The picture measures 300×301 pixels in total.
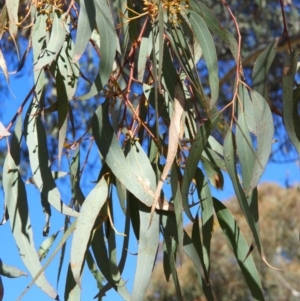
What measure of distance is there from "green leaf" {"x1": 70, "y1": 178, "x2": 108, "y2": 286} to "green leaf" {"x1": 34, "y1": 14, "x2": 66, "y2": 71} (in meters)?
0.24

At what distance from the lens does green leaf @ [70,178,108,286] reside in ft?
4.31

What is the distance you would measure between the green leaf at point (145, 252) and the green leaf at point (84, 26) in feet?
0.98

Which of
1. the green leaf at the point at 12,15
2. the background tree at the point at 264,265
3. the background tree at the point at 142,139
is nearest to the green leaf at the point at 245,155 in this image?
the background tree at the point at 142,139

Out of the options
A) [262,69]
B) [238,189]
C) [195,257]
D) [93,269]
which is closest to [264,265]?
[93,269]

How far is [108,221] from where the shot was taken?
1.53 m

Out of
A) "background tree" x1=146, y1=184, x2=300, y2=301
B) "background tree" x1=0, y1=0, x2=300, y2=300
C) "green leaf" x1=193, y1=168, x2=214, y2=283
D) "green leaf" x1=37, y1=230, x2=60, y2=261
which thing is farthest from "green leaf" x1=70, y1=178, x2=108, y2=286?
"background tree" x1=146, y1=184, x2=300, y2=301

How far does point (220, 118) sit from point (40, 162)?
1.15 ft

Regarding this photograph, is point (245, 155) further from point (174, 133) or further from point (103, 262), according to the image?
point (103, 262)

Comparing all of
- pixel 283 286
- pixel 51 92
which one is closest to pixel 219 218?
pixel 51 92

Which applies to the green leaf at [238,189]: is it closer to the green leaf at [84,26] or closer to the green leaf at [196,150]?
the green leaf at [196,150]

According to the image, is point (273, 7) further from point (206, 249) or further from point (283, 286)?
point (206, 249)

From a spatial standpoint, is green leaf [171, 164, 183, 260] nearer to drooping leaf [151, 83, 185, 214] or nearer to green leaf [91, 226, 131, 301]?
drooping leaf [151, 83, 185, 214]

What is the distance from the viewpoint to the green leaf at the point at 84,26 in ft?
4.50

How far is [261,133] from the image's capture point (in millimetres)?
1441
